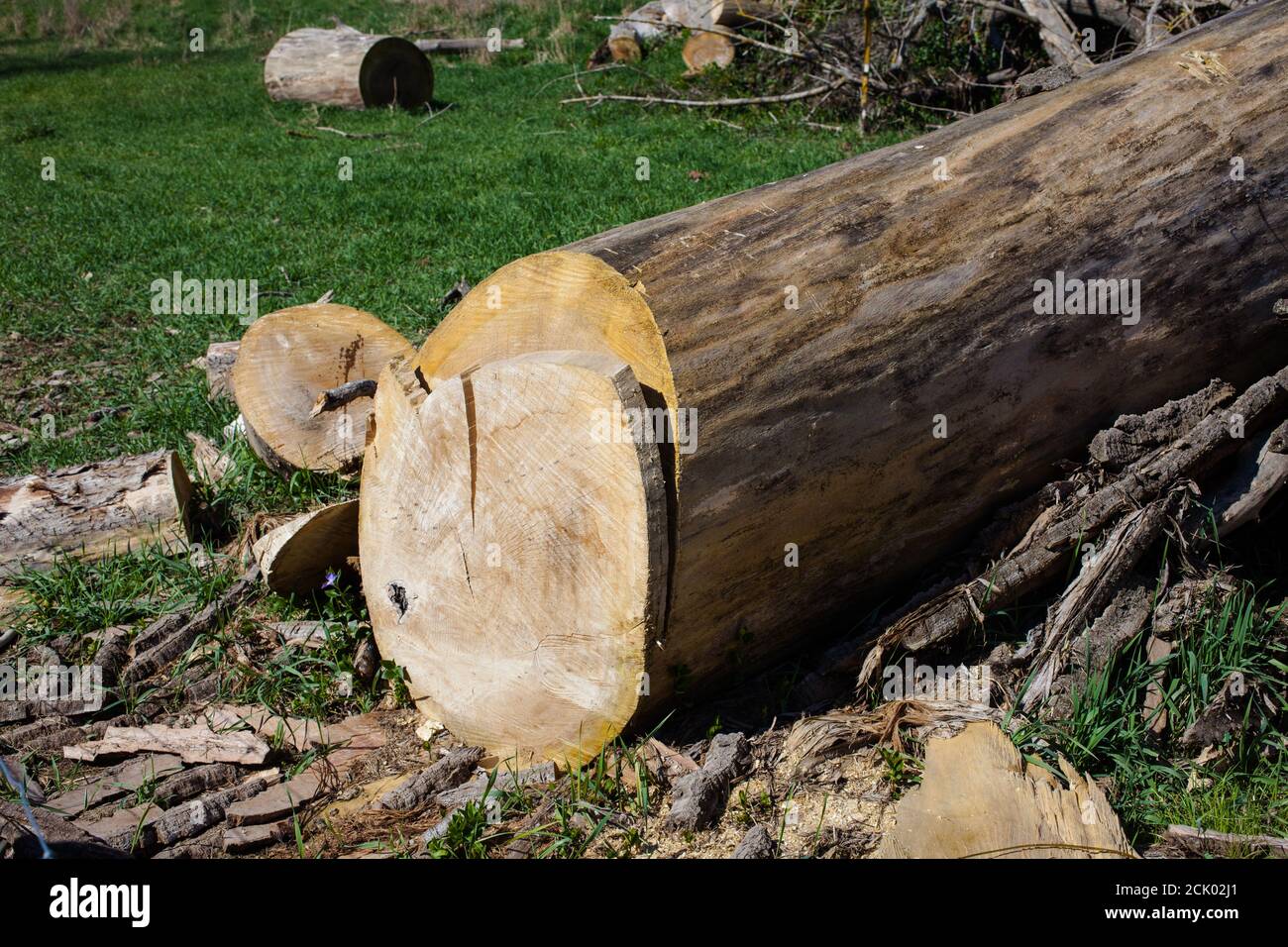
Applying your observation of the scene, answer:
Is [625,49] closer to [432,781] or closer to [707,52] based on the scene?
[707,52]

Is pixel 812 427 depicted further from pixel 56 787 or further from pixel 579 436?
pixel 56 787

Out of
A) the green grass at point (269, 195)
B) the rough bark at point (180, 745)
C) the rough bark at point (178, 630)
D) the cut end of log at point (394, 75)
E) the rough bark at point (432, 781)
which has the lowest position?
the rough bark at point (432, 781)

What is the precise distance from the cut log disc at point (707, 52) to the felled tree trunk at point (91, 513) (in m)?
9.54

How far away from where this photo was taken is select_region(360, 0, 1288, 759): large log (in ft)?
9.05

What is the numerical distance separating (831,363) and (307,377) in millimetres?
2498

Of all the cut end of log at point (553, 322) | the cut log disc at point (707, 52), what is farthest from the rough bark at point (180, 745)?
the cut log disc at point (707, 52)

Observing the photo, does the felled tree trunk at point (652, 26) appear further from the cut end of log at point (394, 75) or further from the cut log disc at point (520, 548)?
the cut log disc at point (520, 548)

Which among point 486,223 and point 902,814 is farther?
point 486,223

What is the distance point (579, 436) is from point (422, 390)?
0.69 meters

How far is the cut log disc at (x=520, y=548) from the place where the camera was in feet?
8.94

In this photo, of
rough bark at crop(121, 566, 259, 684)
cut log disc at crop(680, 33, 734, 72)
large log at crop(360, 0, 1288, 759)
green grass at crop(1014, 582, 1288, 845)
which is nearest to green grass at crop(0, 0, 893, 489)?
cut log disc at crop(680, 33, 734, 72)
